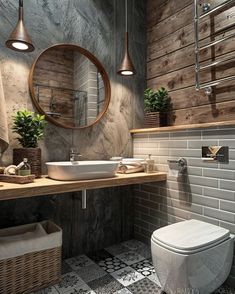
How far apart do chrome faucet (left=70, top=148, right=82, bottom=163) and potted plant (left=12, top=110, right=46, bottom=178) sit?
0.91 feet

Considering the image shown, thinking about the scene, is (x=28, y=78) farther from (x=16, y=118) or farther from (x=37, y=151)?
(x=37, y=151)

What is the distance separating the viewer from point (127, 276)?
1.73 metres

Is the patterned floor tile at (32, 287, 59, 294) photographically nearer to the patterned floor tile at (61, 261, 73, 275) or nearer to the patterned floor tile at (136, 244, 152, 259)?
the patterned floor tile at (61, 261, 73, 275)

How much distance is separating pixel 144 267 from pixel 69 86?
1664 millimetres

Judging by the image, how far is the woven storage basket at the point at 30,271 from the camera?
1455 mm

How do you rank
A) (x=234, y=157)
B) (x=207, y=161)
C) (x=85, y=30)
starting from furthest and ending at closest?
1. (x=85, y=30)
2. (x=207, y=161)
3. (x=234, y=157)

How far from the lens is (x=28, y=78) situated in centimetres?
182

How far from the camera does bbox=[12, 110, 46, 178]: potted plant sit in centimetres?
164

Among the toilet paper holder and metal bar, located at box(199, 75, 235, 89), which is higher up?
metal bar, located at box(199, 75, 235, 89)

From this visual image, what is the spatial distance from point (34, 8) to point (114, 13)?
2.69ft

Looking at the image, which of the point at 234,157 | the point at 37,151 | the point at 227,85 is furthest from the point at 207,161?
the point at 37,151

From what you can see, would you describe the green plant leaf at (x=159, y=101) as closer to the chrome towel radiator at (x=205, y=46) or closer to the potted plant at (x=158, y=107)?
the potted plant at (x=158, y=107)

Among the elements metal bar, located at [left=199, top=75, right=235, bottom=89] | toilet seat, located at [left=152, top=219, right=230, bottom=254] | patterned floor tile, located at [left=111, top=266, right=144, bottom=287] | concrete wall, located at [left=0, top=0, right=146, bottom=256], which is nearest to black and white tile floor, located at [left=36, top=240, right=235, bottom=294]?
patterned floor tile, located at [left=111, top=266, right=144, bottom=287]

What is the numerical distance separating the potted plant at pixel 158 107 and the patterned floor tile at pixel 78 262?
137cm
